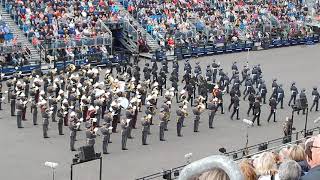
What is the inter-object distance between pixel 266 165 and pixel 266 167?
3 centimetres

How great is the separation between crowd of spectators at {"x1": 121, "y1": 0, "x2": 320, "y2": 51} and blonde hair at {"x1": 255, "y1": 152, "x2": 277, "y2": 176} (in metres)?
28.1

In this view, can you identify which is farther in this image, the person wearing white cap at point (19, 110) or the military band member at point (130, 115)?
the person wearing white cap at point (19, 110)

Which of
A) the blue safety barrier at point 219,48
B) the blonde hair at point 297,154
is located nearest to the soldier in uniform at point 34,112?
the blonde hair at point 297,154

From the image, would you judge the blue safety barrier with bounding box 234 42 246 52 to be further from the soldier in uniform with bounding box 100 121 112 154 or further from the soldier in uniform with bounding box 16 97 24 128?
the soldier in uniform with bounding box 100 121 112 154

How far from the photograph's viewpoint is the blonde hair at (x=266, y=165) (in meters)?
5.95

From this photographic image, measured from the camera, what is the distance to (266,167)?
237 inches

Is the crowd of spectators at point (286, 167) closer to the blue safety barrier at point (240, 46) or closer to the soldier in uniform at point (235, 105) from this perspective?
the soldier in uniform at point (235, 105)

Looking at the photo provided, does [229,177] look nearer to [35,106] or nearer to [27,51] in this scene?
[35,106]

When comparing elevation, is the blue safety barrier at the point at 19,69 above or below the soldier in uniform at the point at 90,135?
above

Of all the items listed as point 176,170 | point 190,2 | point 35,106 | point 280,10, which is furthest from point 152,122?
point 280,10

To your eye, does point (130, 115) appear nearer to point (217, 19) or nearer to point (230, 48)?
point (230, 48)

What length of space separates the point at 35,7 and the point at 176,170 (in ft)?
67.0

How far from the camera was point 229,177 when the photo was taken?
3.49 m

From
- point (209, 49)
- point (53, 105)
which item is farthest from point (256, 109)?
point (209, 49)
